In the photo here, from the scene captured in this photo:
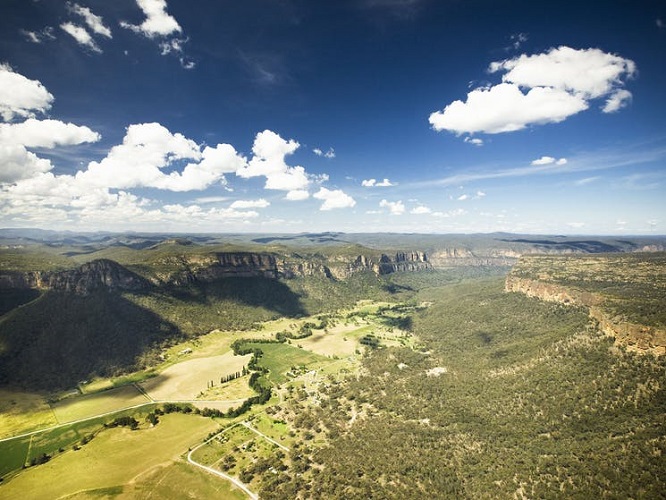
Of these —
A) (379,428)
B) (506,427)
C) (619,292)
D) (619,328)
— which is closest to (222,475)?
(379,428)

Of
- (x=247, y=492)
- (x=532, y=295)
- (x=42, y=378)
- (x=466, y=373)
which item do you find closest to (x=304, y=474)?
(x=247, y=492)

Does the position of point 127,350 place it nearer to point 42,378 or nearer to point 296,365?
point 42,378

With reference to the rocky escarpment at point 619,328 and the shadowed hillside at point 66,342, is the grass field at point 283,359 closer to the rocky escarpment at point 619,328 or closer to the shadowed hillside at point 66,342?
the shadowed hillside at point 66,342

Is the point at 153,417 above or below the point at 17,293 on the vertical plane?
below

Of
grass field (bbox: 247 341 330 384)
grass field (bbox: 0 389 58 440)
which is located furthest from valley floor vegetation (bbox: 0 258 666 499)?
grass field (bbox: 247 341 330 384)

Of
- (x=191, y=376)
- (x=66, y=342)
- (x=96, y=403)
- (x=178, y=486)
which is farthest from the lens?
(x=66, y=342)

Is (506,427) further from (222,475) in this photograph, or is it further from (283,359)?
(283,359)

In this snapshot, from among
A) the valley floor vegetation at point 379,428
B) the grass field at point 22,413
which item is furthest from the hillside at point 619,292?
the grass field at point 22,413
